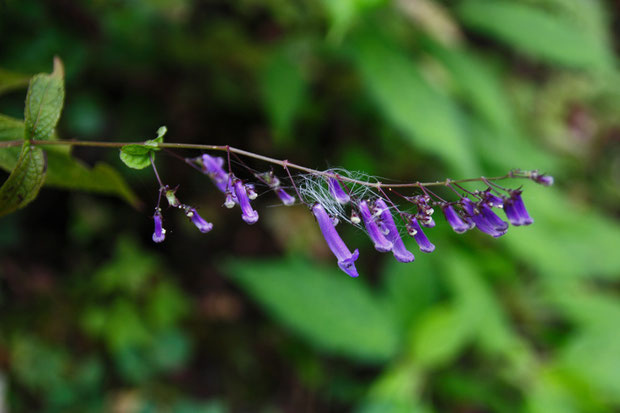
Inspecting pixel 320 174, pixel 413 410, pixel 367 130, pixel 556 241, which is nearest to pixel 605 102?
pixel 556 241

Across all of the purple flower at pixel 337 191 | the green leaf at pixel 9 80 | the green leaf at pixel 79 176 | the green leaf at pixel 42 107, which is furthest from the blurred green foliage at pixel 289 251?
the purple flower at pixel 337 191

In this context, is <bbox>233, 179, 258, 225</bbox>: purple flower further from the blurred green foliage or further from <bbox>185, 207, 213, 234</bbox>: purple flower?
the blurred green foliage

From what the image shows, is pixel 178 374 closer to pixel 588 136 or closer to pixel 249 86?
pixel 249 86

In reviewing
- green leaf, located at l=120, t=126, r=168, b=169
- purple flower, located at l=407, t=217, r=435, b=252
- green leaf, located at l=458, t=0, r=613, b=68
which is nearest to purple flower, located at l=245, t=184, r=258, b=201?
green leaf, located at l=120, t=126, r=168, b=169

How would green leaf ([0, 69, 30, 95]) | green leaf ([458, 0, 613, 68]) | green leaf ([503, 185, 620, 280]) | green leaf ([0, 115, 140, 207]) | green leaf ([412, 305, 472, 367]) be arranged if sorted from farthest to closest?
1. green leaf ([503, 185, 620, 280])
2. green leaf ([458, 0, 613, 68])
3. green leaf ([412, 305, 472, 367])
4. green leaf ([0, 69, 30, 95])
5. green leaf ([0, 115, 140, 207])

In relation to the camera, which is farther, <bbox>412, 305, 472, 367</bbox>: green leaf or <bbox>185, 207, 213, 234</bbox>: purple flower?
<bbox>412, 305, 472, 367</bbox>: green leaf
